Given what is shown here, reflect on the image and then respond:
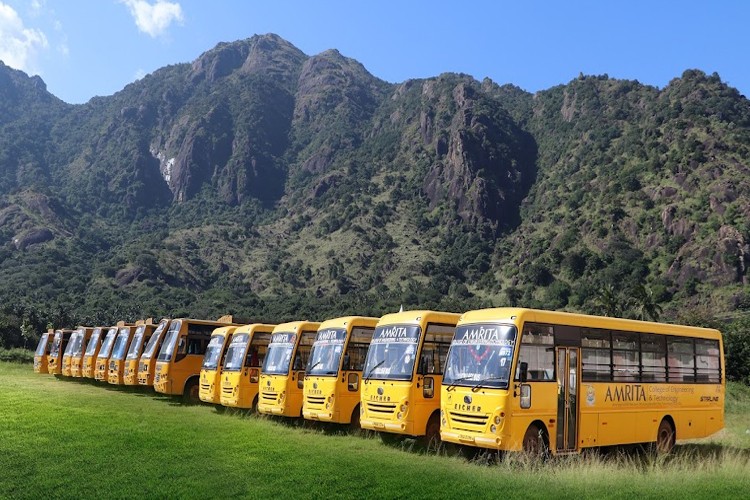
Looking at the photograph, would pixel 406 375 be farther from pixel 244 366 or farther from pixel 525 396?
pixel 244 366

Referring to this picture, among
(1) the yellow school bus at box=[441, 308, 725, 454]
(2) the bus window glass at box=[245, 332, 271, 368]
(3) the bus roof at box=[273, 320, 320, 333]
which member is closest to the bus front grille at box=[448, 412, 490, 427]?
(1) the yellow school bus at box=[441, 308, 725, 454]

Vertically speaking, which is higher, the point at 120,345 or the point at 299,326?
the point at 299,326

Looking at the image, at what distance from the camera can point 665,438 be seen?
19.3 m

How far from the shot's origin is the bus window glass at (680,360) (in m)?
19.3

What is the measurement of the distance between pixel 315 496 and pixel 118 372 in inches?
988

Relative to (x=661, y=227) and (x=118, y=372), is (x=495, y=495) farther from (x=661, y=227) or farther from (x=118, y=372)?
(x=661, y=227)

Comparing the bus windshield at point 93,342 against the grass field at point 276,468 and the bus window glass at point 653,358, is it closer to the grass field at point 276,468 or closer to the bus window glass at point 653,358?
the grass field at point 276,468

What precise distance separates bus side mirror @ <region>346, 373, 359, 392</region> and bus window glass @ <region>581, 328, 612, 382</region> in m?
6.18

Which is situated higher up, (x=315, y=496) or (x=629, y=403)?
(x=629, y=403)

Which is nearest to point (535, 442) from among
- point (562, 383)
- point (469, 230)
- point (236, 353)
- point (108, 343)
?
point (562, 383)

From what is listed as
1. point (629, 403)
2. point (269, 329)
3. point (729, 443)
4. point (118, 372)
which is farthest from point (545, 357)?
point (118, 372)

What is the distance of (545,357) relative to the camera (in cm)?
1562

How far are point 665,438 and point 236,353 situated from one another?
530 inches

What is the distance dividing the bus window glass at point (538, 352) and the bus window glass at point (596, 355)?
3.84 ft
